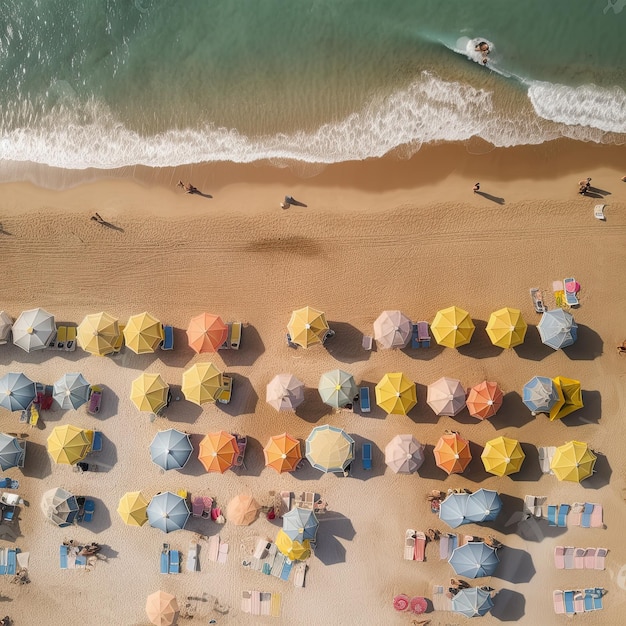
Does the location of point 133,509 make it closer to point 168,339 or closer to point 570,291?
point 168,339

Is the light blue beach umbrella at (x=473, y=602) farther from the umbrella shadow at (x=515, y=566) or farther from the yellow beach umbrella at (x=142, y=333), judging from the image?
the yellow beach umbrella at (x=142, y=333)

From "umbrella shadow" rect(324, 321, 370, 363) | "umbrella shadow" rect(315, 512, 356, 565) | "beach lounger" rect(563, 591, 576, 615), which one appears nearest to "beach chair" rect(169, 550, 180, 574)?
"umbrella shadow" rect(315, 512, 356, 565)

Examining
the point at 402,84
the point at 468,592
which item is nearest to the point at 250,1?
the point at 402,84

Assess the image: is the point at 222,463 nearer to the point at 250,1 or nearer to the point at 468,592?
the point at 468,592

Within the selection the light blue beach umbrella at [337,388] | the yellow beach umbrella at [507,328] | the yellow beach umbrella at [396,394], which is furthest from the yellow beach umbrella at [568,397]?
the light blue beach umbrella at [337,388]

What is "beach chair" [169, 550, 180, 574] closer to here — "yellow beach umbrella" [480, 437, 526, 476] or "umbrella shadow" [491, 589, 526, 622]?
"umbrella shadow" [491, 589, 526, 622]
